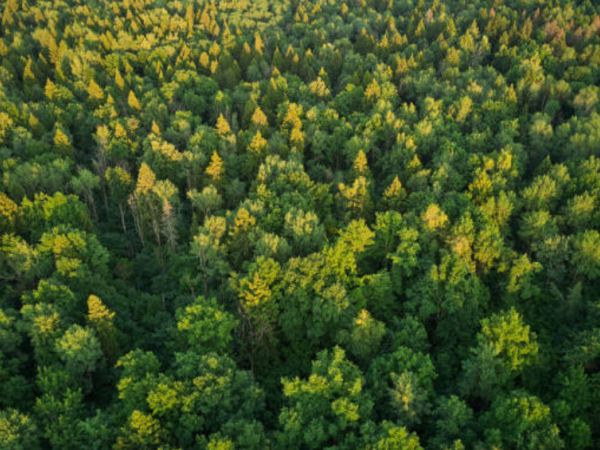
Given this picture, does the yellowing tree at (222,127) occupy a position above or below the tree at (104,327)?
above

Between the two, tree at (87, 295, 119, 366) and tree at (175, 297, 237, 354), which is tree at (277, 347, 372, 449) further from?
tree at (87, 295, 119, 366)

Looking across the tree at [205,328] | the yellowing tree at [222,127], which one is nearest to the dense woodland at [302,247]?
the tree at [205,328]

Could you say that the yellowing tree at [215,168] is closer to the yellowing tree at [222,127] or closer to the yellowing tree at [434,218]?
the yellowing tree at [222,127]

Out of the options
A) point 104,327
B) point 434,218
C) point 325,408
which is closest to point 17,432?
point 104,327

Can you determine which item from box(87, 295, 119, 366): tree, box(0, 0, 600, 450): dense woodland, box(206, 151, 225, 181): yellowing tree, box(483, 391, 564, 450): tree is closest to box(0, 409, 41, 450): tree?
box(0, 0, 600, 450): dense woodland

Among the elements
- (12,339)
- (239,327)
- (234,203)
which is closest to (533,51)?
(234,203)

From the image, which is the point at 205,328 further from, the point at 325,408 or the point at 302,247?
the point at 302,247

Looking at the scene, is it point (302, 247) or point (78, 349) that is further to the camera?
point (302, 247)

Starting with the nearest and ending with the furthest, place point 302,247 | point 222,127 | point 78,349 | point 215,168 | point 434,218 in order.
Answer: point 78,349 → point 434,218 → point 302,247 → point 215,168 → point 222,127
